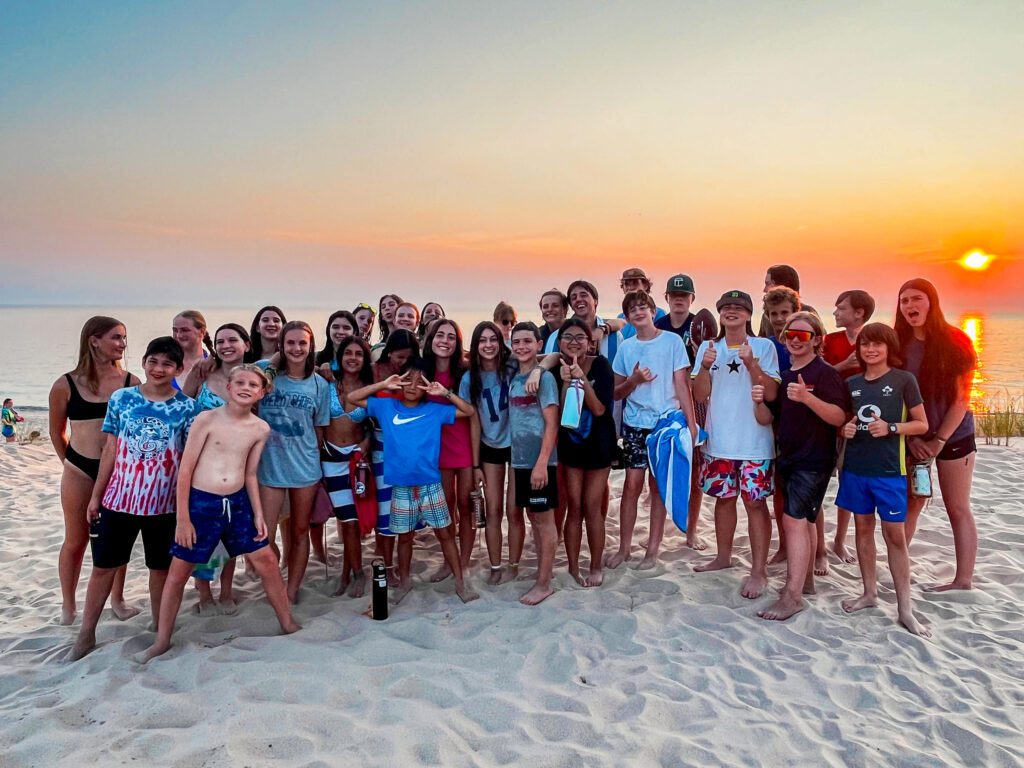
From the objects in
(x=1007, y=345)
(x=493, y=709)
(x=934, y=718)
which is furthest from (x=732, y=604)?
(x=1007, y=345)

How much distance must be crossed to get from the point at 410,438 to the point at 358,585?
138 centimetres

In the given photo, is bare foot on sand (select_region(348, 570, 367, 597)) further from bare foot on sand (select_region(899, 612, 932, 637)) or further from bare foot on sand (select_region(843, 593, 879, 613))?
bare foot on sand (select_region(899, 612, 932, 637))

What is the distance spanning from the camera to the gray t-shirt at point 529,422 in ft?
16.3

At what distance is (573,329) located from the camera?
4.99 m

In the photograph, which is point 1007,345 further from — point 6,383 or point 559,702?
point 6,383

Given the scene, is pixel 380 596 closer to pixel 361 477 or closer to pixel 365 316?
pixel 361 477

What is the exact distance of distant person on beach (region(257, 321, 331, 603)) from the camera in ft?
15.3

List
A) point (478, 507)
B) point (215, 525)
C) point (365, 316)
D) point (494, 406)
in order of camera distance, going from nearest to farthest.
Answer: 1. point (215, 525)
2. point (494, 406)
3. point (478, 507)
4. point (365, 316)

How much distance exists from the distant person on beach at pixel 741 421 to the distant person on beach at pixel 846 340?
707 mm

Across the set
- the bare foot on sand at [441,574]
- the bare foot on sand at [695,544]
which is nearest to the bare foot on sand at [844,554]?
the bare foot on sand at [695,544]

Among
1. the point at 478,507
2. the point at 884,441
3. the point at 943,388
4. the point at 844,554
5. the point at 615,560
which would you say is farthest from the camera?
the point at 844,554

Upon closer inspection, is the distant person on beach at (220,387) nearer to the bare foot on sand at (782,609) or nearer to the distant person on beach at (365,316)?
the distant person on beach at (365,316)

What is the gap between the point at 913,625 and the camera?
4.43 meters

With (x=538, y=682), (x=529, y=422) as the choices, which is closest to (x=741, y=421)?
(x=529, y=422)
